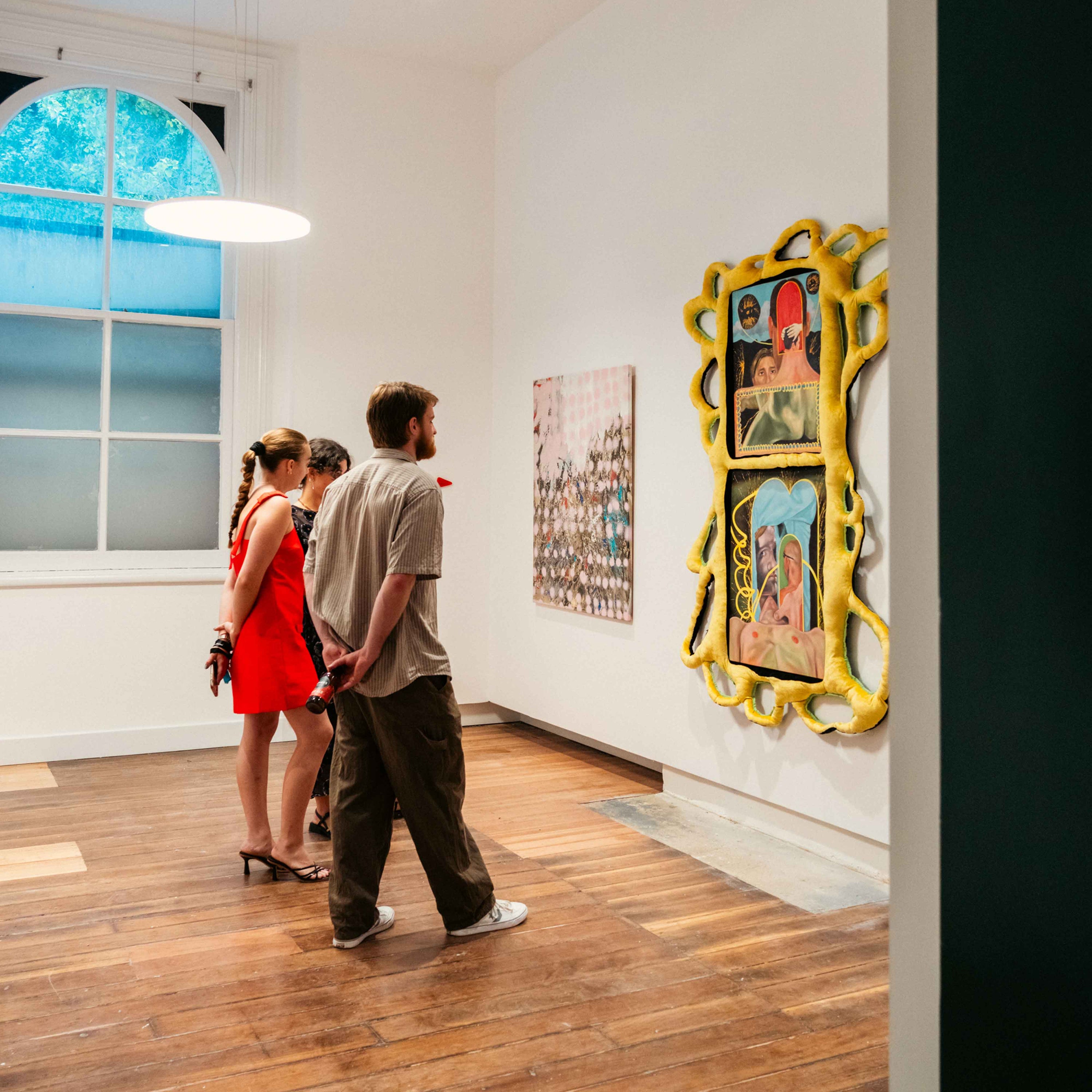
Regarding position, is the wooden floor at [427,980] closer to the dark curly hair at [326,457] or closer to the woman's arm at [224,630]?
the woman's arm at [224,630]

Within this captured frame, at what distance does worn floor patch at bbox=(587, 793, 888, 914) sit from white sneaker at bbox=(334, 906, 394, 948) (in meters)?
1.12

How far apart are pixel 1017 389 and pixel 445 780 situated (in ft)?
6.47

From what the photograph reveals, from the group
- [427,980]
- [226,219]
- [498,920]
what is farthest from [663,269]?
[427,980]

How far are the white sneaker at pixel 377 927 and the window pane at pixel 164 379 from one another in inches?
131

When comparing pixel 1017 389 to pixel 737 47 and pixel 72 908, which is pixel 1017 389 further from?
pixel 737 47

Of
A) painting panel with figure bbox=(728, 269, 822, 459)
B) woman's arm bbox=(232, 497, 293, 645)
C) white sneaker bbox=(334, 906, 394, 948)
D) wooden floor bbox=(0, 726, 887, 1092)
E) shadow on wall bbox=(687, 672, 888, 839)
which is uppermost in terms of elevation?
painting panel with figure bbox=(728, 269, 822, 459)

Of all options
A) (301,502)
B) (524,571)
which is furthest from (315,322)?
(301,502)

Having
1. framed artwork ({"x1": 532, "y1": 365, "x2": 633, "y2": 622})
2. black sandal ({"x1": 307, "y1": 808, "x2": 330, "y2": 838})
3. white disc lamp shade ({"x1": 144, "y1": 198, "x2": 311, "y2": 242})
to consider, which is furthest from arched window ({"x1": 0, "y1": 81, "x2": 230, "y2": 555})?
black sandal ({"x1": 307, "y1": 808, "x2": 330, "y2": 838})

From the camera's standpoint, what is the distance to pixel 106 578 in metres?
5.25

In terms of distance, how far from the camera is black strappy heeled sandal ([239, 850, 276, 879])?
11.3ft

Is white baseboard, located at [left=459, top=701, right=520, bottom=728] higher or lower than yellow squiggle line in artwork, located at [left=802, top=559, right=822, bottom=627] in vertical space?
lower

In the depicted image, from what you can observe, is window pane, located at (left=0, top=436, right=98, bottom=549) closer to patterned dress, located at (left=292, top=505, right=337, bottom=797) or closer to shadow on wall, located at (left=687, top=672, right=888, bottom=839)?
patterned dress, located at (left=292, top=505, right=337, bottom=797)

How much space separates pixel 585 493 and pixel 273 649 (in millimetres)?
2140

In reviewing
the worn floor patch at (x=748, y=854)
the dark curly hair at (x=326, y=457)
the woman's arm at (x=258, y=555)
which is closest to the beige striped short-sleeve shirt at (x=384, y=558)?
the woman's arm at (x=258, y=555)
